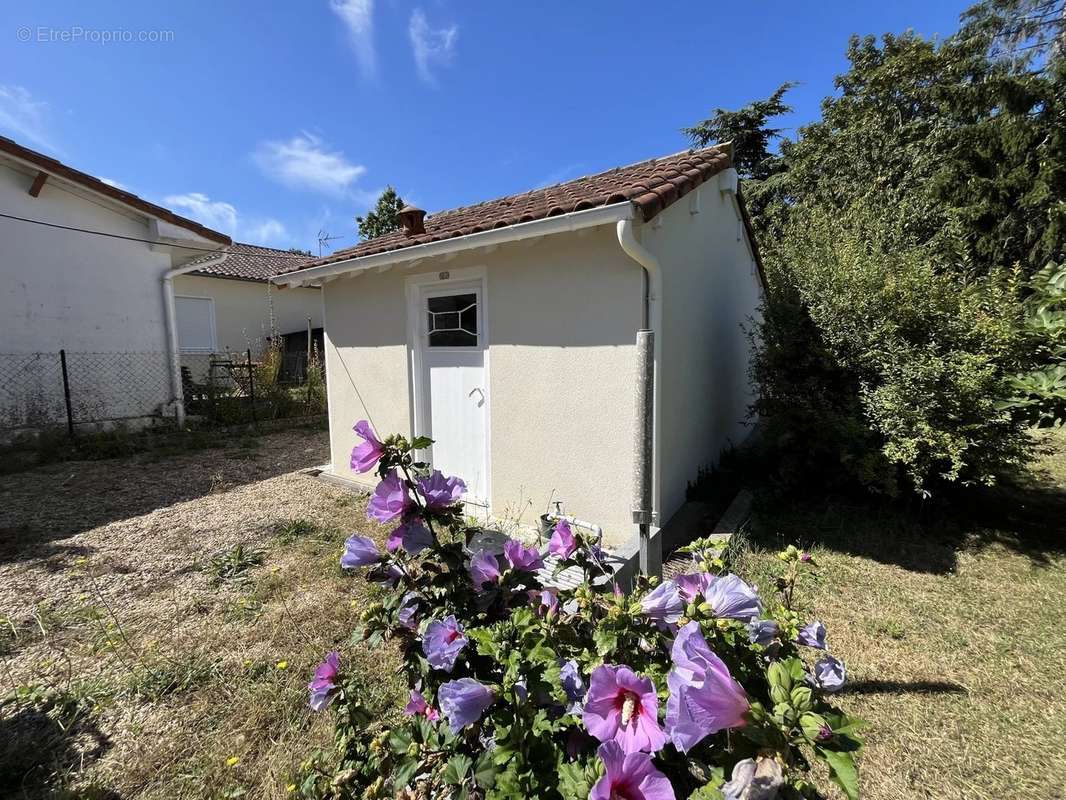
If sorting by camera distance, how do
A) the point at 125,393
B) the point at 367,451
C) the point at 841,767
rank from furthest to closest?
1. the point at 125,393
2. the point at 367,451
3. the point at 841,767

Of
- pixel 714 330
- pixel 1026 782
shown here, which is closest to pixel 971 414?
pixel 714 330

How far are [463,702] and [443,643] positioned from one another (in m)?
0.18

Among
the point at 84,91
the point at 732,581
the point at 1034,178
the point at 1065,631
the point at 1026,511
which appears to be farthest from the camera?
the point at 1034,178

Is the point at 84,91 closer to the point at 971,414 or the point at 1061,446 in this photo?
the point at 971,414

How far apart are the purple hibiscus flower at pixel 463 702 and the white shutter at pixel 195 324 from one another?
18041 millimetres

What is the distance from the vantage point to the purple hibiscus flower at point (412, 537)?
136 centimetres

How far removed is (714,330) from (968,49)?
63.5 ft

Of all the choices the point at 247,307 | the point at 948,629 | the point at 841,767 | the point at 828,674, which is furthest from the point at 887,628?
the point at 247,307

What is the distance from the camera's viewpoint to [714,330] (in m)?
6.05

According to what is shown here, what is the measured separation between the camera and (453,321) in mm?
5496

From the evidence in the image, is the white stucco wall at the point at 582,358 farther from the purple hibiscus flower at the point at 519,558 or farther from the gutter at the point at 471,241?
the purple hibiscus flower at the point at 519,558

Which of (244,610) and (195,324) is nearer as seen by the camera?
(244,610)

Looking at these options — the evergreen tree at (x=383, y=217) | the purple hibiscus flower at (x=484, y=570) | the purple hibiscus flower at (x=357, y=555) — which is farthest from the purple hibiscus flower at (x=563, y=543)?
the evergreen tree at (x=383, y=217)

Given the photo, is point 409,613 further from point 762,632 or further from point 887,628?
point 887,628
